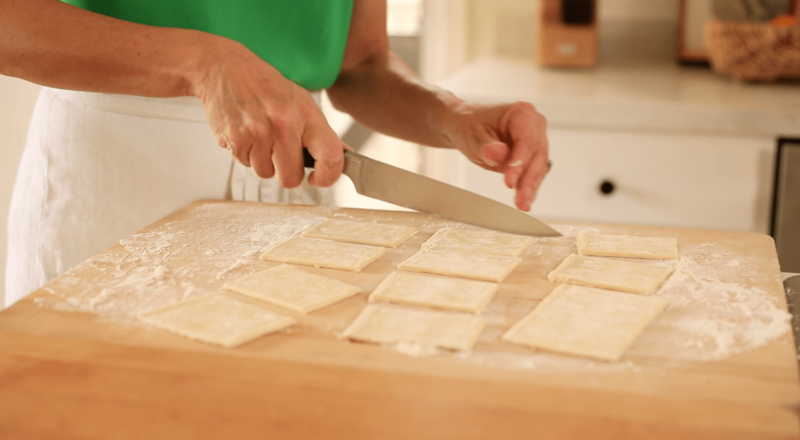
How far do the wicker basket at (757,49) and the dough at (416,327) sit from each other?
5.28 feet

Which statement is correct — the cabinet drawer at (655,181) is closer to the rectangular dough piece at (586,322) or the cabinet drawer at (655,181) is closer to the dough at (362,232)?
the dough at (362,232)

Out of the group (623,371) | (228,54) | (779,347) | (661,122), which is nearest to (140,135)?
(228,54)

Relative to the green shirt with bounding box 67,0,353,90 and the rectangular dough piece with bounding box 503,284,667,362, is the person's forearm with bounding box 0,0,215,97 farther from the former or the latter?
the rectangular dough piece with bounding box 503,284,667,362

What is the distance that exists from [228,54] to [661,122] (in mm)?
1237

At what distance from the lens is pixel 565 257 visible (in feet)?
3.44

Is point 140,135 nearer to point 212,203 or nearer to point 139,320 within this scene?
point 212,203

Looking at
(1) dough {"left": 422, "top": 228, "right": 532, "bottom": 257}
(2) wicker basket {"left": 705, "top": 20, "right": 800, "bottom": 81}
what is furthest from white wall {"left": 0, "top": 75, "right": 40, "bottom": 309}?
(2) wicker basket {"left": 705, "top": 20, "right": 800, "bottom": 81}

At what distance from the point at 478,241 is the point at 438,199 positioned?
0.31 ft

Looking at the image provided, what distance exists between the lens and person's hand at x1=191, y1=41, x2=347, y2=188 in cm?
94

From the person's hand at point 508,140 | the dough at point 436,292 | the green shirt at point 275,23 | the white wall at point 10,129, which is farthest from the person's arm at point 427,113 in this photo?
the white wall at point 10,129

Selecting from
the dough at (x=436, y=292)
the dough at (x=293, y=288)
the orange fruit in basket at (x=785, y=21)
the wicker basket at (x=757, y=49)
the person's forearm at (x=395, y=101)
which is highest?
the orange fruit in basket at (x=785, y=21)

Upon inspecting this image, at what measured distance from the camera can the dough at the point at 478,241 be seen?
1057mm

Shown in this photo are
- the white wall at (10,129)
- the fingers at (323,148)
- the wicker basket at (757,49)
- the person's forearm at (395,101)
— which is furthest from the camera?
the wicker basket at (757,49)

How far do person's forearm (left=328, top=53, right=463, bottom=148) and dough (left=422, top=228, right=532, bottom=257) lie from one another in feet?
0.76
